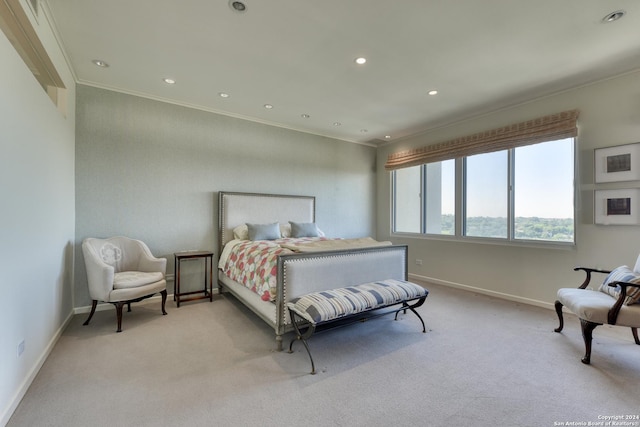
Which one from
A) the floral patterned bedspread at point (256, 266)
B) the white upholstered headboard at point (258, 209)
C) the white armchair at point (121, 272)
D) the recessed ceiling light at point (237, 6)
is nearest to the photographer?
the recessed ceiling light at point (237, 6)

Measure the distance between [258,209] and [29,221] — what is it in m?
2.79

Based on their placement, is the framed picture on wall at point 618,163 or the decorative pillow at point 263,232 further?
the decorative pillow at point 263,232

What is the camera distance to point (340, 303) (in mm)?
2270

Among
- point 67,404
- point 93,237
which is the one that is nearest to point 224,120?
point 93,237

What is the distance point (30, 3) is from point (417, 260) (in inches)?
227

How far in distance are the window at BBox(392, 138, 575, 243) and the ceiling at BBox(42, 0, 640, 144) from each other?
856 millimetres

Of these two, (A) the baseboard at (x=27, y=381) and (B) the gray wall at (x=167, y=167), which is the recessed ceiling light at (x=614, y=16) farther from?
(A) the baseboard at (x=27, y=381)

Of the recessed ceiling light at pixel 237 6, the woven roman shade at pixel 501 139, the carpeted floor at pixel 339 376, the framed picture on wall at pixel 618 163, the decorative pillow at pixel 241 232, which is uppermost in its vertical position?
the recessed ceiling light at pixel 237 6

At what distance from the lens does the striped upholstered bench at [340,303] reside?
7.05 feet

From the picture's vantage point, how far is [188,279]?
4020mm

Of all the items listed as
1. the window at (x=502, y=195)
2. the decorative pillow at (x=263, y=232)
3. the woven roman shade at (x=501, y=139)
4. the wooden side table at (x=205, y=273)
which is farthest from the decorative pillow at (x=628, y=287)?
the wooden side table at (x=205, y=273)

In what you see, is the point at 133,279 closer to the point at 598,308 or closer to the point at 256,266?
the point at 256,266

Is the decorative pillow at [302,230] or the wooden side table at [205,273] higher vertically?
the decorative pillow at [302,230]

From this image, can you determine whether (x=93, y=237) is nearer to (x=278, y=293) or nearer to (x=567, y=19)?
(x=278, y=293)
